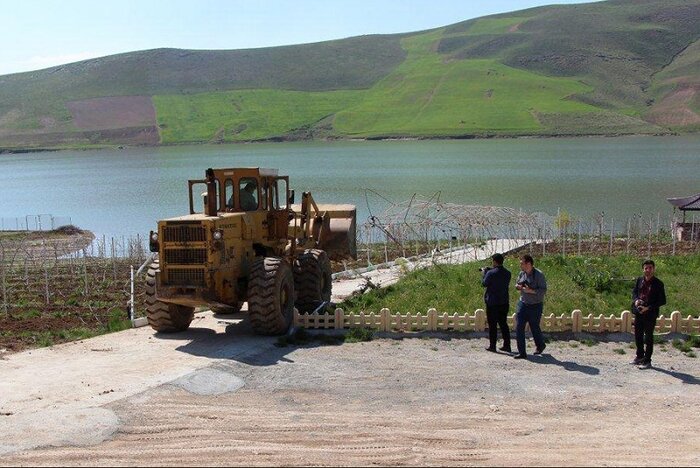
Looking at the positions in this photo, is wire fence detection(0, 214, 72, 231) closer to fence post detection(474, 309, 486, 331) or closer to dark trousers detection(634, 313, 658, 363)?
fence post detection(474, 309, 486, 331)

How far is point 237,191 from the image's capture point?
15719mm

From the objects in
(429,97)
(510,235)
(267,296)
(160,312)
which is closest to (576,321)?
(267,296)

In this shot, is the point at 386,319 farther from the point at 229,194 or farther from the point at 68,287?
the point at 68,287

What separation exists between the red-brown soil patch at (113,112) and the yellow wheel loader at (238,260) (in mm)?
147764

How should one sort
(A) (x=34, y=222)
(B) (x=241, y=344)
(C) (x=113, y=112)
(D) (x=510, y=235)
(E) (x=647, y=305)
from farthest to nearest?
1. (C) (x=113, y=112)
2. (A) (x=34, y=222)
3. (D) (x=510, y=235)
4. (B) (x=241, y=344)
5. (E) (x=647, y=305)

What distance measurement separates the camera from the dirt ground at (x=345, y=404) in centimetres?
878

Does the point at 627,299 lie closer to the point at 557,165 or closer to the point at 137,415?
the point at 137,415

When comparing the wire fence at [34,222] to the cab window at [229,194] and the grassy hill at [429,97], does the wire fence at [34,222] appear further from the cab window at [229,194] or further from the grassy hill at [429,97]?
the grassy hill at [429,97]

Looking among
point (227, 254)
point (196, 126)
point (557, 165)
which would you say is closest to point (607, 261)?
point (227, 254)

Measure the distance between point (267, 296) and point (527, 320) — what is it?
4.58 m

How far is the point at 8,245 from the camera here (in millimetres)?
38219

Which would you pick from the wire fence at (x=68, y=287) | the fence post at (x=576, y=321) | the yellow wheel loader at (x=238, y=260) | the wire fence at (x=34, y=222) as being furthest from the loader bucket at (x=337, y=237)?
the wire fence at (x=34, y=222)

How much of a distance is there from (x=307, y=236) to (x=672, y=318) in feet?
25.7

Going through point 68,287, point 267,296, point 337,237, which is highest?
point 337,237
